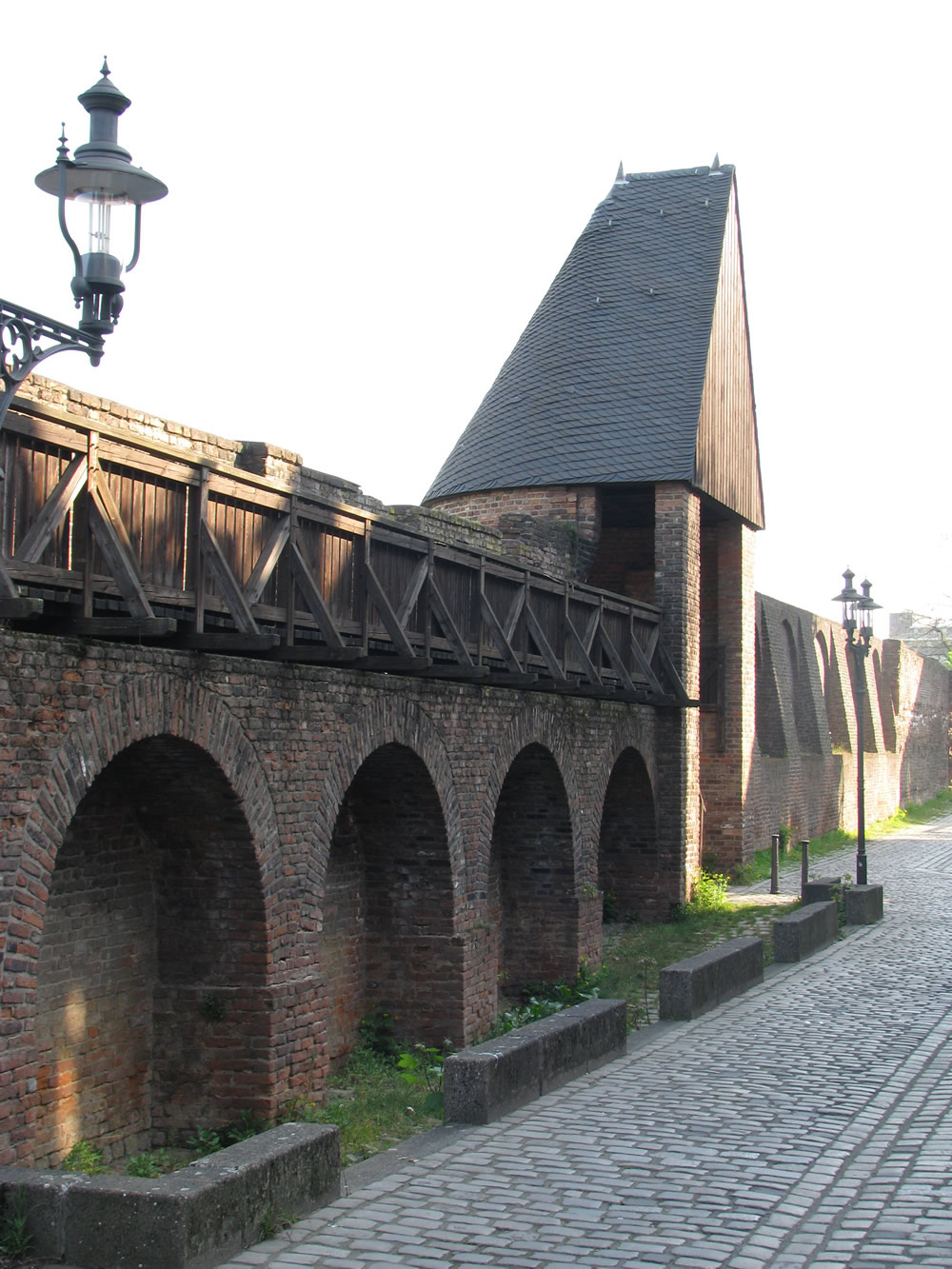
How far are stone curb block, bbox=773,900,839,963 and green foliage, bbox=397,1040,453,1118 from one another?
4316 mm

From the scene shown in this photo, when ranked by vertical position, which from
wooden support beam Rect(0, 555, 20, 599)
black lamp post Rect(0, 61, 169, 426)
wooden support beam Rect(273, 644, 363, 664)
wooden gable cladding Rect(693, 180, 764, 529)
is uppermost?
wooden gable cladding Rect(693, 180, 764, 529)

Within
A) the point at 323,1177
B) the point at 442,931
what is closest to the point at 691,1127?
the point at 323,1177

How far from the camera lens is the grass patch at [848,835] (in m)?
22.9

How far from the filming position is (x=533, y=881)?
15.7m

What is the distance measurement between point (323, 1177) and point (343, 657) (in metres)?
3.45

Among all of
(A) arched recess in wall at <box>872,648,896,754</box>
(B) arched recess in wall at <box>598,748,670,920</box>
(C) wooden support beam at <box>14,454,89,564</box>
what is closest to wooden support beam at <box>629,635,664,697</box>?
(B) arched recess in wall at <box>598,748,670,920</box>

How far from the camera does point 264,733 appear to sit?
9.48 meters

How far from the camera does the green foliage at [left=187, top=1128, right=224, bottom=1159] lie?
9.30 m

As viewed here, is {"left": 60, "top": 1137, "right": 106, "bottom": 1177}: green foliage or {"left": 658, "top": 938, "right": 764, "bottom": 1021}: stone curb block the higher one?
{"left": 658, "top": 938, "right": 764, "bottom": 1021}: stone curb block

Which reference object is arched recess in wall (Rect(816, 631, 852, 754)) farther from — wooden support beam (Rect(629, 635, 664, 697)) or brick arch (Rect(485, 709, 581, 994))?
brick arch (Rect(485, 709, 581, 994))

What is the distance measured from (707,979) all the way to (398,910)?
8.86 ft

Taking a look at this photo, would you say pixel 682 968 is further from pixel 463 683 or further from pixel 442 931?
pixel 463 683

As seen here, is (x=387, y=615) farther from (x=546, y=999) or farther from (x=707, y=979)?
(x=546, y=999)

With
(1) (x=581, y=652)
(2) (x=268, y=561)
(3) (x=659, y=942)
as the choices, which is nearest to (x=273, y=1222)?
(2) (x=268, y=561)
